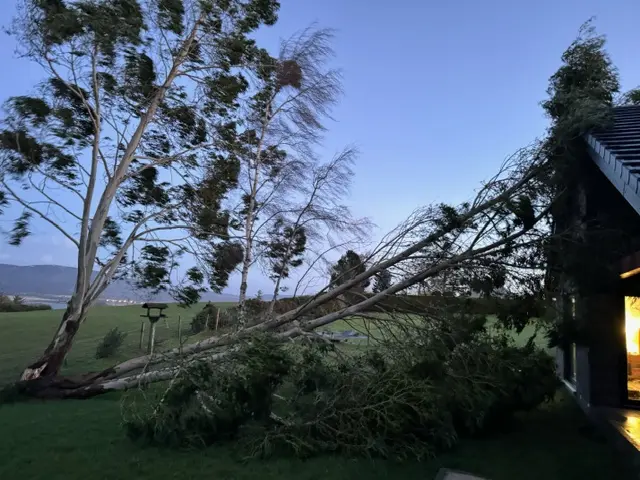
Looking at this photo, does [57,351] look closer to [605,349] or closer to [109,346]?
[109,346]

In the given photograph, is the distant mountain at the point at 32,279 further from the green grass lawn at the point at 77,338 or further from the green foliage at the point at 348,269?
the green foliage at the point at 348,269

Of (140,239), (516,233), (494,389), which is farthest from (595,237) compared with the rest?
(140,239)

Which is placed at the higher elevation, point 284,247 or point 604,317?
point 284,247

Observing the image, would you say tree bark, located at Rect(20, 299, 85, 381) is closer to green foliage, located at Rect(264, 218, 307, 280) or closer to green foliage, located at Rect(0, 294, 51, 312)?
green foliage, located at Rect(264, 218, 307, 280)

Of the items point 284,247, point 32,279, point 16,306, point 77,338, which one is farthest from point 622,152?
point 32,279

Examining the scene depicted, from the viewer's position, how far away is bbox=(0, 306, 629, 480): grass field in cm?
414

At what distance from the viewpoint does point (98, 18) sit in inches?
369

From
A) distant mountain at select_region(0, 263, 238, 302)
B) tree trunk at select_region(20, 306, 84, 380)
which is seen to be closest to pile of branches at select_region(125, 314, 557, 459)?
tree trunk at select_region(20, 306, 84, 380)

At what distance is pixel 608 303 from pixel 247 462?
193 inches

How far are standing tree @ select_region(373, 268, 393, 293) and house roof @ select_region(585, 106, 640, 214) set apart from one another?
3441 millimetres

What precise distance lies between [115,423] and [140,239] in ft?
17.7

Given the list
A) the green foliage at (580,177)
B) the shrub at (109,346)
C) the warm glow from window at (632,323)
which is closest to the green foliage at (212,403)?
the green foliage at (580,177)

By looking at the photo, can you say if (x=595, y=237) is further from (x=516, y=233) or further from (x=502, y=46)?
(x=502, y=46)

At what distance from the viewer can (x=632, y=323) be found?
600cm
